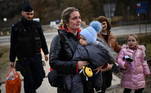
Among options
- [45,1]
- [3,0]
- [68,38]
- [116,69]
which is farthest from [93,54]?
[3,0]

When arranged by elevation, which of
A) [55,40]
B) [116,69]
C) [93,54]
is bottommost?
[116,69]

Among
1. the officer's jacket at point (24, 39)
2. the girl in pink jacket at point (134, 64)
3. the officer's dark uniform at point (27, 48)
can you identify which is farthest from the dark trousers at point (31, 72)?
the girl in pink jacket at point (134, 64)

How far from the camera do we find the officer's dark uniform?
177 inches

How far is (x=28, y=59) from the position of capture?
4.55 m

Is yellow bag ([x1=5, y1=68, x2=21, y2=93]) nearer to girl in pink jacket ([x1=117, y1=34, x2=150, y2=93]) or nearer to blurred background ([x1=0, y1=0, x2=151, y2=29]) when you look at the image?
girl in pink jacket ([x1=117, y1=34, x2=150, y2=93])

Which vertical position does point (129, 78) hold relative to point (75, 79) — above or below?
below

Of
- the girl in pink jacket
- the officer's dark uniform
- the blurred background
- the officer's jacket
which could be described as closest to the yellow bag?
the officer's dark uniform

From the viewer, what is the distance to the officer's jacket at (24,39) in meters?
4.50

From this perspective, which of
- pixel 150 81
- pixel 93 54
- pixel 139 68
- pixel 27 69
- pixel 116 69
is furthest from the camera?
pixel 150 81

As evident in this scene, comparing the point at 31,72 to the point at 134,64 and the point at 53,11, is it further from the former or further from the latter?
the point at 53,11

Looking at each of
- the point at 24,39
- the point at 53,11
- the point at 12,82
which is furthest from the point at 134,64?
the point at 53,11

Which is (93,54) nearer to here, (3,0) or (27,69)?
(27,69)

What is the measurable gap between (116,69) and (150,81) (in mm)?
2700

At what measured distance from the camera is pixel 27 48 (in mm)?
4512
